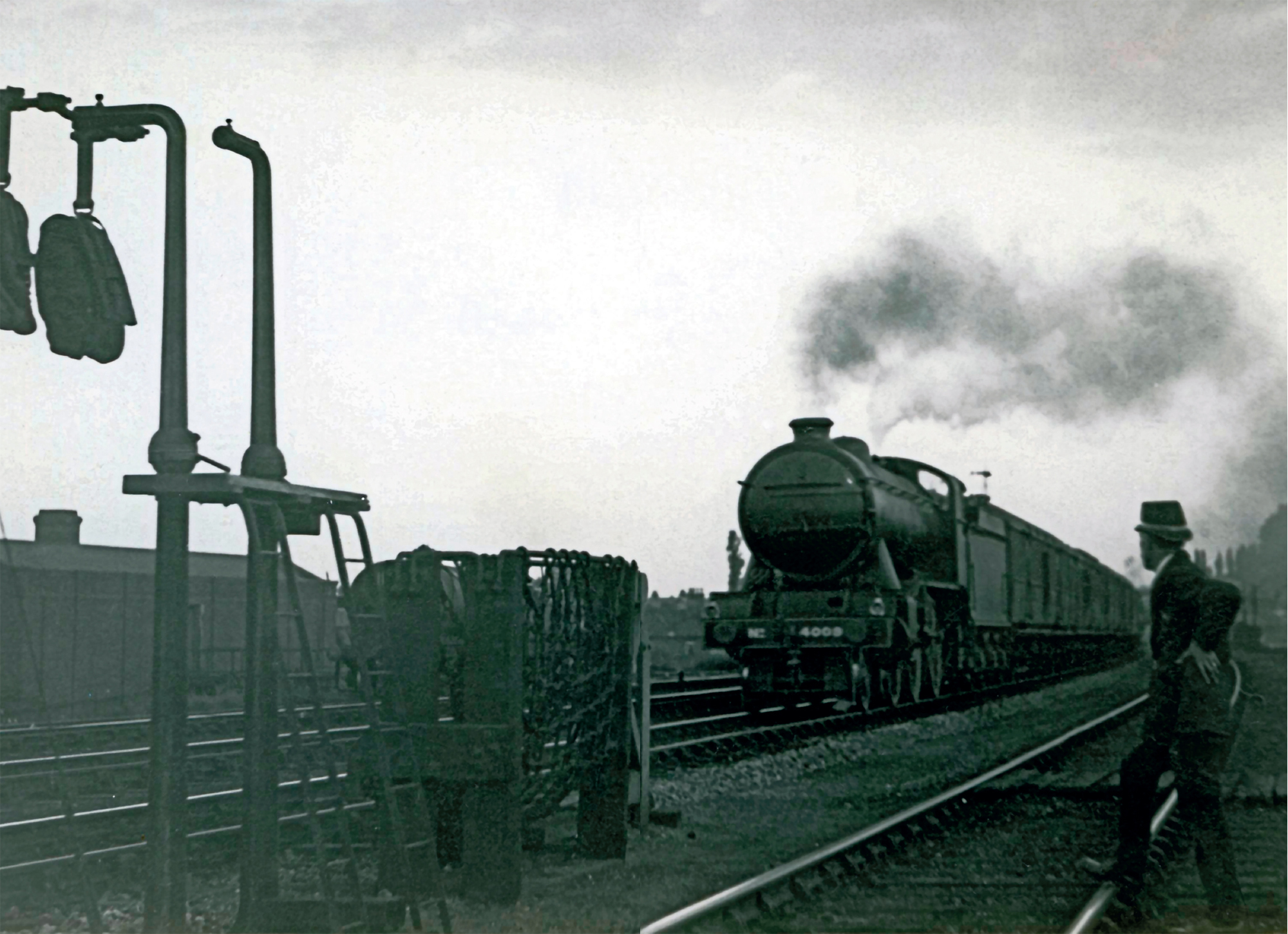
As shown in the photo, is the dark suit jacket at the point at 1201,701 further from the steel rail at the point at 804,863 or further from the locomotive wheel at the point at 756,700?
the locomotive wheel at the point at 756,700

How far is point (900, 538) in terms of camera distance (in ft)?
53.2

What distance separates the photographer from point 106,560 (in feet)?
84.2

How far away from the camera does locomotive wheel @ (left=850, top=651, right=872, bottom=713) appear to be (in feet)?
48.4

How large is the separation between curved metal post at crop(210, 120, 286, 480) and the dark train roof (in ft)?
56.0

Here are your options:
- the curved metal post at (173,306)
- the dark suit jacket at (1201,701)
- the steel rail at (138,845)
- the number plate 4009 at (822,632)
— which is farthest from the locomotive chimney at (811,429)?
the curved metal post at (173,306)

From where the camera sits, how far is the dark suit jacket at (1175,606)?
586 cm

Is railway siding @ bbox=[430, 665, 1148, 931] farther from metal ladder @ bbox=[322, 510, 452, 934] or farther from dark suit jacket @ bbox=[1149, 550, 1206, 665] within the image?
dark suit jacket @ bbox=[1149, 550, 1206, 665]

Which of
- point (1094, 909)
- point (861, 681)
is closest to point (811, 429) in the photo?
point (861, 681)

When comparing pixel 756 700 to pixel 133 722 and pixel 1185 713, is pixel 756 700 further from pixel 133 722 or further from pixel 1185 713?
pixel 1185 713

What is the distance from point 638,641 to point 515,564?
2063 millimetres

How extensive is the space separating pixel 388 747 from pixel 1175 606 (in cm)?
349

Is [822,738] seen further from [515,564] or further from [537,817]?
[515,564]

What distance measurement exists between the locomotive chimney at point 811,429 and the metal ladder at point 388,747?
1028cm

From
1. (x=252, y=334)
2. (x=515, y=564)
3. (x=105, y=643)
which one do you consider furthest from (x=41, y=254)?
(x=105, y=643)
